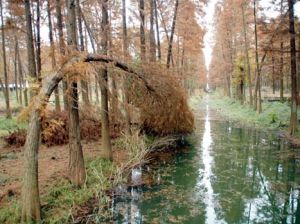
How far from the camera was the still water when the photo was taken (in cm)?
767

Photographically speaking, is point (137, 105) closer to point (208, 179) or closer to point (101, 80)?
point (208, 179)

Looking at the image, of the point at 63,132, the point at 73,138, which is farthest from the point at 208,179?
the point at 63,132

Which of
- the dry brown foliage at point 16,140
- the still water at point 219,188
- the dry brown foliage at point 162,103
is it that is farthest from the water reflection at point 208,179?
the dry brown foliage at point 16,140

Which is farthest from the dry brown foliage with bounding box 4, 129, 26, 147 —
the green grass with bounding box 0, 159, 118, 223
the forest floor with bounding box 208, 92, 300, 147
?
the forest floor with bounding box 208, 92, 300, 147

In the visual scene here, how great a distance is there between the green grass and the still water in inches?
22.2

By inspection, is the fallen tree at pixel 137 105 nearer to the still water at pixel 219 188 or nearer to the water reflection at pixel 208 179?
the water reflection at pixel 208 179

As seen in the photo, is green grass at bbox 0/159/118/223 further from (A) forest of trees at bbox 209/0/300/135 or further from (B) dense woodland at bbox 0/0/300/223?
(A) forest of trees at bbox 209/0/300/135

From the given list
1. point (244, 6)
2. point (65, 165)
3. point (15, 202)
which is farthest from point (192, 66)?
point (15, 202)

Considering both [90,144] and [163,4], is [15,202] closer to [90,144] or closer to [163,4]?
[90,144]

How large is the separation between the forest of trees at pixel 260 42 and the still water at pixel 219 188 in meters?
4.67

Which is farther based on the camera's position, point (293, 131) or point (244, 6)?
point (244, 6)

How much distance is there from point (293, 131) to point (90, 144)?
32.4 feet

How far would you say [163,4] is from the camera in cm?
2162

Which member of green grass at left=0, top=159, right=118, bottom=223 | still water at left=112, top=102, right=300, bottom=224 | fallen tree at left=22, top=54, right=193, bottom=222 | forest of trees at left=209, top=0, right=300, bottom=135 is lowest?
still water at left=112, top=102, right=300, bottom=224
